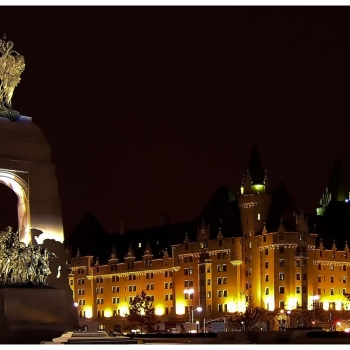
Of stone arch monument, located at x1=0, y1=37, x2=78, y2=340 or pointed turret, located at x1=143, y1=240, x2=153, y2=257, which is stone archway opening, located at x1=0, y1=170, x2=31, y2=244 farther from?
pointed turret, located at x1=143, y1=240, x2=153, y2=257

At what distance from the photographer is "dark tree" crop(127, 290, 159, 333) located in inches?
4225

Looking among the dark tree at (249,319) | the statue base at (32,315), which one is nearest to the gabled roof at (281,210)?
the dark tree at (249,319)

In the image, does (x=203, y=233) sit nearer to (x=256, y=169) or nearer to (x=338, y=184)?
(x=256, y=169)

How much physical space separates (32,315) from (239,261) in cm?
6606

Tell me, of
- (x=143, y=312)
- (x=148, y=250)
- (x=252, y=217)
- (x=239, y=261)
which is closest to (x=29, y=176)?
(x=252, y=217)

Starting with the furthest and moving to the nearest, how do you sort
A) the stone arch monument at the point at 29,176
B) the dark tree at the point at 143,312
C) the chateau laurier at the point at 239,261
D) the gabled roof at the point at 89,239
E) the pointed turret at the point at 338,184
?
the pointed turret at the point at 338,184 → the gabled roof at the point at 89,239 → the dark tree at the point at 143,312 → the chateau laurier at the point at 239,261 → the stone arch monument at the point at 29,176

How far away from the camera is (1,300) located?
4166cm

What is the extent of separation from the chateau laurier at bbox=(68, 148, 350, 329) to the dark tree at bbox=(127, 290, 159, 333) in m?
1.85

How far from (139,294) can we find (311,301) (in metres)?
21.8

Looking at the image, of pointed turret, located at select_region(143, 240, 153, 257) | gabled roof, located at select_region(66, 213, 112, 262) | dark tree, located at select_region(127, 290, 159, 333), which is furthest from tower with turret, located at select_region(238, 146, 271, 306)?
gabled roof, located at select_region(66, 213, 112, 262)

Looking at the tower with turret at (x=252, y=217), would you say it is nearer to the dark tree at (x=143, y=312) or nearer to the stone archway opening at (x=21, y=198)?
the dark tree at (x=143, y=312)

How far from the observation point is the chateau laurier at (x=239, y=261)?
10419 centimetres

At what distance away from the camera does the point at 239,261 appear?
107m

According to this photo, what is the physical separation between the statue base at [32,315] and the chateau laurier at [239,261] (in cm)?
5691
